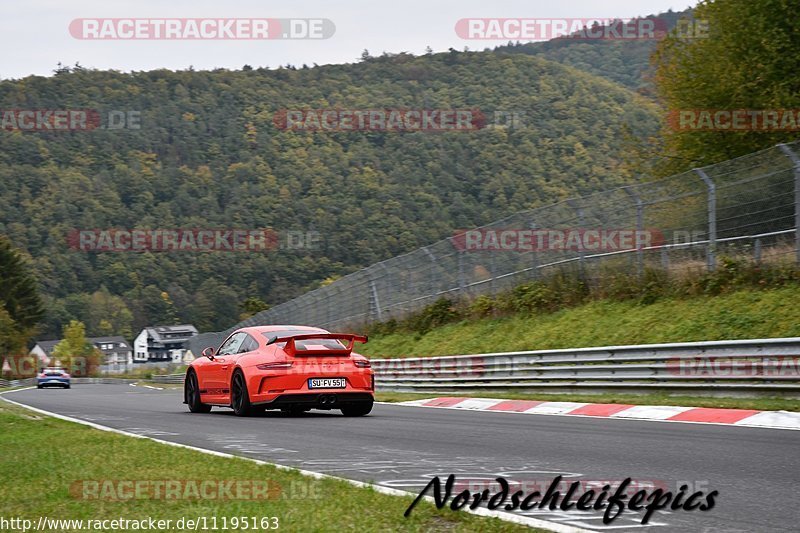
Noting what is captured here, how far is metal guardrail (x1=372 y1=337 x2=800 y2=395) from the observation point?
14109 mm

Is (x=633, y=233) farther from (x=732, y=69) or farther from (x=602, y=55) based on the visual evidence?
(x=602, y=55)

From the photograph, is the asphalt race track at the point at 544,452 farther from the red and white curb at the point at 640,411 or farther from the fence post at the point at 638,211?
the fence post at the point at 638,211

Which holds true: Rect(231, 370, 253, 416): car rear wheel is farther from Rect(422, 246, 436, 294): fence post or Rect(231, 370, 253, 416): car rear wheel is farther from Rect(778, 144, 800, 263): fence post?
Rect(422, 246, 436, 294): fence post

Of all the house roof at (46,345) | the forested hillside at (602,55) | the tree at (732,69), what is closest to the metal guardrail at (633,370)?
the tree at (732,69)

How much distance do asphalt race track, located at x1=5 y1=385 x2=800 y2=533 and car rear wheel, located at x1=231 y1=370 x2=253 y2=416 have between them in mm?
203

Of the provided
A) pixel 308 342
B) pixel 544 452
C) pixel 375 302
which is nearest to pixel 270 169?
pixel 375 302

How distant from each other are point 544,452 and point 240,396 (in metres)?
6.60

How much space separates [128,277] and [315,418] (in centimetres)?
9298

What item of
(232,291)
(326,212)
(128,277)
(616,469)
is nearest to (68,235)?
(128,277)

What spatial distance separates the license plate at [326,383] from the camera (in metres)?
14.1

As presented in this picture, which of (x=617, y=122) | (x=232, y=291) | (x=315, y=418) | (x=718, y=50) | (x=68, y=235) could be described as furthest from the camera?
(x=68, y=235)

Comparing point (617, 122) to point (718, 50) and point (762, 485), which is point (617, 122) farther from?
point (762, 485)

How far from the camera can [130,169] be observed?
102m

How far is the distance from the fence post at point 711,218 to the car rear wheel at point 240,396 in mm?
9043
